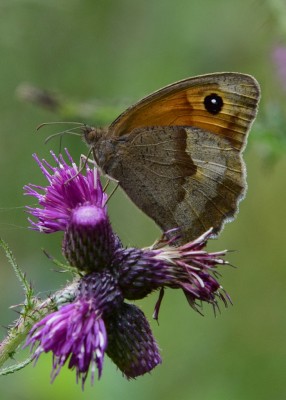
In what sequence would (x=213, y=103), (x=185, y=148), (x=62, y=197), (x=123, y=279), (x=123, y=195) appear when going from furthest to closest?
(x=123, y=195), (x=185, y=148), (x=213, y=103), (x=62, y=197), (x=123, y=279)

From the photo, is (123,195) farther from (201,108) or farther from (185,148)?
(201,108)

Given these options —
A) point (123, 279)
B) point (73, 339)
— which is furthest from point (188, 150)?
point (73, 339)

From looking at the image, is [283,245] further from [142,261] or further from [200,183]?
[142,261]

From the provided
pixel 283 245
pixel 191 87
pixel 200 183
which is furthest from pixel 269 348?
pixel 191 87

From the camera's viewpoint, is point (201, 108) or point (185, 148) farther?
point (185, 148)

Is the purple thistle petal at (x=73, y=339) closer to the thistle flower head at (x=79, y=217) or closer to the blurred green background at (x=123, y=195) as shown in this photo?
the thistle flower head at (x=79, y=217)

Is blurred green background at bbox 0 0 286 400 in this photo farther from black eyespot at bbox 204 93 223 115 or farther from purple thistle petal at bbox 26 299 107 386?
purple thistle petal at bbox 26 299 107 386
